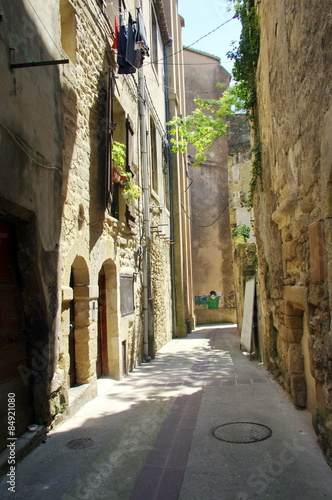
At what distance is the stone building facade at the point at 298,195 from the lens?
137 inches

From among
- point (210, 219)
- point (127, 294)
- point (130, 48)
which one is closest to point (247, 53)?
point (130, 48)

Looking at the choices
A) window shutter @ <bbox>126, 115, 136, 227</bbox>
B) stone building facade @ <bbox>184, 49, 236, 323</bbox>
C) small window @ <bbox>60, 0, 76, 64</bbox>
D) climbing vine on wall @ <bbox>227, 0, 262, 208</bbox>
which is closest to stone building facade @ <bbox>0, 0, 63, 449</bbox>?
small window @ <bbox>60, 0, 76, 64</bbox>

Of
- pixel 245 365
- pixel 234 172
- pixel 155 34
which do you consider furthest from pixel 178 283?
pixel 155 34

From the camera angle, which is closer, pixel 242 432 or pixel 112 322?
pixel 242 432

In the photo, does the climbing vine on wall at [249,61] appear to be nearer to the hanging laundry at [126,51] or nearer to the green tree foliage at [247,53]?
the green tree foliage at [247,53]

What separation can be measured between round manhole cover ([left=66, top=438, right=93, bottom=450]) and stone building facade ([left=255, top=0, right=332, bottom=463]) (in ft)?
7.03

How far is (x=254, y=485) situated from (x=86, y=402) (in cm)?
297

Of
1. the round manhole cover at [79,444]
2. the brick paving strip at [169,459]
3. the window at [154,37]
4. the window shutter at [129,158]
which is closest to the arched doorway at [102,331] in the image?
the window shutter at [129,158]

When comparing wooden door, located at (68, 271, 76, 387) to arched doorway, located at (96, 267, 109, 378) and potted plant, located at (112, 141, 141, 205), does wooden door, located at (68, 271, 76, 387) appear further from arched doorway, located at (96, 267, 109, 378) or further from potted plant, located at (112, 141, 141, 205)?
potted plant, located at (112, 141, 141, 205)

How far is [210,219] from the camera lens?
891 inches

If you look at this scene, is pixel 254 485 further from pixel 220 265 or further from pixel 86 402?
pixel 220 265

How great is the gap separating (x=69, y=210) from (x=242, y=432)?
10.3 feet

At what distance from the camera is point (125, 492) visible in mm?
3211

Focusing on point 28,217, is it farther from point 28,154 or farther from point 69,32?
point 69,32
